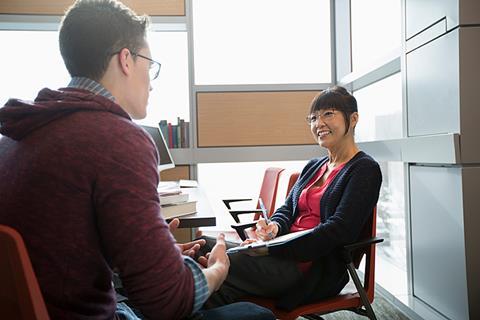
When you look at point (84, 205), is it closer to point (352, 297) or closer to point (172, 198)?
point (172, 198)

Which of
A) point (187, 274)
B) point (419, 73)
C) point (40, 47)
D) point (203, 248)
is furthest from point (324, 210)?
point (40, 47)

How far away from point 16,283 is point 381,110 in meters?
2.66

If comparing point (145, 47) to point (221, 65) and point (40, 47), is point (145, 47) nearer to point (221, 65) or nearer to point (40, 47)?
point (221, 65)

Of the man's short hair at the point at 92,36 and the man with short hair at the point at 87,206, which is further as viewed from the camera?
the man's short hair at the point at 92,36

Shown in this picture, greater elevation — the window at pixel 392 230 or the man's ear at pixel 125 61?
the man's ear at pixel 125 61

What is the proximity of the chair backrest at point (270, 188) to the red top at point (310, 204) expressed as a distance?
1.63 ft

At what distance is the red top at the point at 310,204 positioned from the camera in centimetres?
181

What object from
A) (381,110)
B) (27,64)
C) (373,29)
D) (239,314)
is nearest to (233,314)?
(239,314)

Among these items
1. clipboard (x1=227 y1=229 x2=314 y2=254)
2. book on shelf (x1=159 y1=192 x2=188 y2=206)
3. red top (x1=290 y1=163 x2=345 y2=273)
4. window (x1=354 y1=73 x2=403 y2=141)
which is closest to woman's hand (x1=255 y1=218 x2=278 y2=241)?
red top (x1=290 y1=163 x2=345 y2=273)

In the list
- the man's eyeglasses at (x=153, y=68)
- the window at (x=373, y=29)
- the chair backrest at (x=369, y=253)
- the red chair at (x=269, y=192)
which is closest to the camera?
the man's eyeglasses at (x=153, y=68)

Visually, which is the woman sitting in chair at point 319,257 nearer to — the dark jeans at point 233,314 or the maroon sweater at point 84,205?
the dark jeans at point 233,314

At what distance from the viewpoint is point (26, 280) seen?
584 millimetres

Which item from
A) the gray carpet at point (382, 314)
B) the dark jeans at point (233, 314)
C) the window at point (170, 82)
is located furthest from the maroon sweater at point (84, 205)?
the window at point (170, 82)

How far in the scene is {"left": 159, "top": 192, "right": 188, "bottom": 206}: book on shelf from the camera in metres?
1.48
